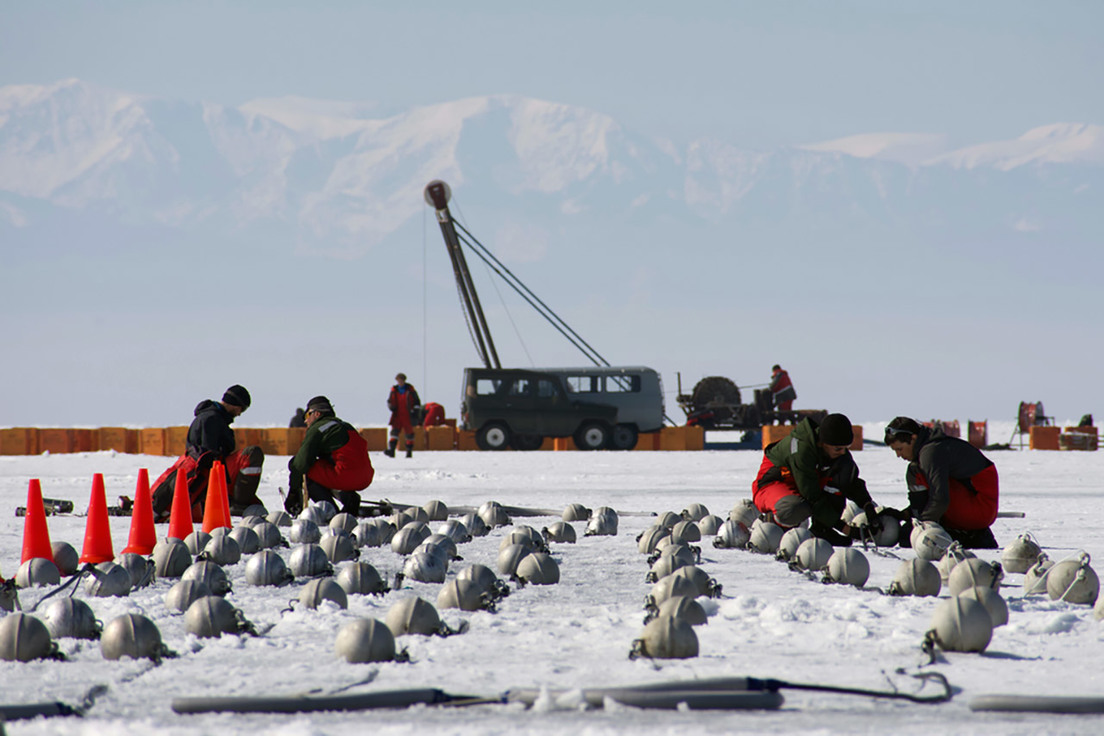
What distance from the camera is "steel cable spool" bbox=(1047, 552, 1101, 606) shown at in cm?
588

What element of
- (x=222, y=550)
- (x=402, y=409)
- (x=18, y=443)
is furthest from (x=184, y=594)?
(x=18, y=443)

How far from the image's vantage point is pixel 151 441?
28203mm

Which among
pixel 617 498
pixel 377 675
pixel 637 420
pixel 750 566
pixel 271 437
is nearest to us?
pixel 377 675

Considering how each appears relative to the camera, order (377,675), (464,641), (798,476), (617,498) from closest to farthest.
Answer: (377,675), (464,641), (798,476), (617,498)

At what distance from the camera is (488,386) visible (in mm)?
31672

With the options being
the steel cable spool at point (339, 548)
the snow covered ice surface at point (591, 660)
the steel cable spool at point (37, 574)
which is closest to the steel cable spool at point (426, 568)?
Result: the snow covered ice surface at point (591, 660)

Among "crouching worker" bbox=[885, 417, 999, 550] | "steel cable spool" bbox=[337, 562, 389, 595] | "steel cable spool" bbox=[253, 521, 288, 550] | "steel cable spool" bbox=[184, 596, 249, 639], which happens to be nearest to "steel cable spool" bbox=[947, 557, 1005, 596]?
"crouching worker" bbox=[885, 417, 999, 550]

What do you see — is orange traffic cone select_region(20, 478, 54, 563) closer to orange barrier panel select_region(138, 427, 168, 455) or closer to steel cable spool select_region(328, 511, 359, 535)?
steel cable spool select_region(328, 511, 359, 535)

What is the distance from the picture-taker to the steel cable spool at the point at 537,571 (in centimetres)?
677

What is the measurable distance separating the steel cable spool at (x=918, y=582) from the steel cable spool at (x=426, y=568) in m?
2.68

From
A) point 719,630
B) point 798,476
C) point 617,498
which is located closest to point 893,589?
point 719,630

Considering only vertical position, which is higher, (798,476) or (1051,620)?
(798,476)

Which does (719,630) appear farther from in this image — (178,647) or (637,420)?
(637,420)

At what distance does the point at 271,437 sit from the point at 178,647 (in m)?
23.9
